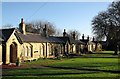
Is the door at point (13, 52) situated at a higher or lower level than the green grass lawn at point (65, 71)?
higher

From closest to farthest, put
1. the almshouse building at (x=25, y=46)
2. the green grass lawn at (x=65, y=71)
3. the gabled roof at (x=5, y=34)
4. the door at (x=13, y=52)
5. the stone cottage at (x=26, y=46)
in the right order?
the green grass lawn at (x=65, y=71) < the gabled roof at (x=5, y=34) < the almshouse building at (x=25, y=46) < the stone cottage at (x=26, y=46) < the door at (x=13, y=52)

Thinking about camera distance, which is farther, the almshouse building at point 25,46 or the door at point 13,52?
the door at point 13,52

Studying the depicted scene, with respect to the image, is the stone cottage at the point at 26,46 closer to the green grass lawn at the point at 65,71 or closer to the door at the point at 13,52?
the door at the point at 13,52

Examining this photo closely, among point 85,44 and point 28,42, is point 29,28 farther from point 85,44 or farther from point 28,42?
point 28,42

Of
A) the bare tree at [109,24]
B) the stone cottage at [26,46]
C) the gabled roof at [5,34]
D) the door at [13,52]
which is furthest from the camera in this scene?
the bare tree at [109,24]

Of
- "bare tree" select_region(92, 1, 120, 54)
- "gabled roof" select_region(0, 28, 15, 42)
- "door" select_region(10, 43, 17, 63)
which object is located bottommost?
"door" select_region(10, 43, 17, 63)

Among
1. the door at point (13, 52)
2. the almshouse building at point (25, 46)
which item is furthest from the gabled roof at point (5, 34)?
the door at point (13, 52)

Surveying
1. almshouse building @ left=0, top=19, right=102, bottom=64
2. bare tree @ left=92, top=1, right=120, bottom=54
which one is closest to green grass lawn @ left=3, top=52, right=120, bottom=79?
almshouse building @ left=0, top=19, right=102, bottom=64

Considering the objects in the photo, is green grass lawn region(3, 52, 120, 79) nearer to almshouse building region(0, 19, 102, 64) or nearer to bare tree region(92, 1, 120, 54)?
almshouse building region(0, 19, 102, 64)

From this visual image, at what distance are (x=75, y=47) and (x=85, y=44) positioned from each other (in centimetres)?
1840

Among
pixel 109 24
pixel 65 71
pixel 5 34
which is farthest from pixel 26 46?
pixel 109 24

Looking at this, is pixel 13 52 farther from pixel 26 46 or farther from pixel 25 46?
pixel 26 46

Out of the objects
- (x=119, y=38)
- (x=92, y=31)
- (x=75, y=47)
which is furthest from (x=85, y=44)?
(x=119, y=38)

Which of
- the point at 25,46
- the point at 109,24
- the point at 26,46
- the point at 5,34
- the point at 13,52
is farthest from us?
the point at 109,24
